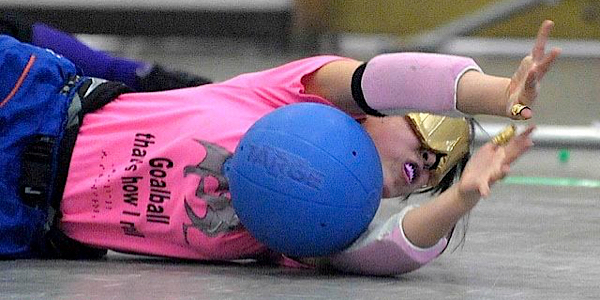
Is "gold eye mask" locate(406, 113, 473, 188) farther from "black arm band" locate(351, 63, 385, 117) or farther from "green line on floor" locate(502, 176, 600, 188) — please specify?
"green line on floor" locate(502, 176, 600, 188)

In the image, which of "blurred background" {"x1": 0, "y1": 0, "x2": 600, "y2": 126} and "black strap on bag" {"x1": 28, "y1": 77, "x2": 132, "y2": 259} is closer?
"black strap on bag" {"x1": 28, "y1": 77, "x2": 132, "y2": 259}

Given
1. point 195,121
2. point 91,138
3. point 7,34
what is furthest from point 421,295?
point 7,34

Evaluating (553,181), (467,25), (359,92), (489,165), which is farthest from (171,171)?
(467,25)

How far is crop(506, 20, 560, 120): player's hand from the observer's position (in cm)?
122

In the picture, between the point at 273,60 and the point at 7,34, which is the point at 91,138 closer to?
the point at 7,34

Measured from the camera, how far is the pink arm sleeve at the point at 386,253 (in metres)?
1.39

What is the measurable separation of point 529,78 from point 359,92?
282 mm

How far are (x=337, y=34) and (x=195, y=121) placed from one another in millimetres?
3718

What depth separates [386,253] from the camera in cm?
140

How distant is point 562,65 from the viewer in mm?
5035

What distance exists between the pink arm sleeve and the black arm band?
0.45 ft

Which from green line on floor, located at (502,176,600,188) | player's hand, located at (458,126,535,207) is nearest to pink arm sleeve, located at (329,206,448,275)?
→ player's hand, located at (458,126,535,207)

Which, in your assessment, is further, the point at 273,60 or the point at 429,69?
the point at 273,60

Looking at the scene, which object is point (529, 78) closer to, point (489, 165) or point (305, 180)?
point (489, 165)
